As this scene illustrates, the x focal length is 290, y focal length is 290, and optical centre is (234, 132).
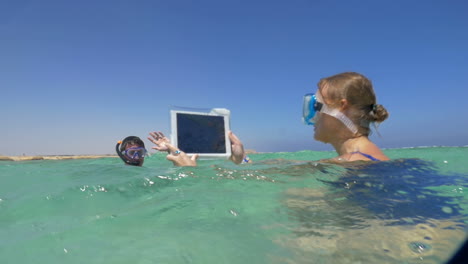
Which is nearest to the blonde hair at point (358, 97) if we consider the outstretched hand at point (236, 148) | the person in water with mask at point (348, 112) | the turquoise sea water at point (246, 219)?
the person in water with mask at point (348, 112)

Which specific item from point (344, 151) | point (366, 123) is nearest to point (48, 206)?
point (344, 151)

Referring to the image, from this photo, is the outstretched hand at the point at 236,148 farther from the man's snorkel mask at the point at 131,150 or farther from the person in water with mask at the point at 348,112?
the man's snorkel mask at the point at 131,150

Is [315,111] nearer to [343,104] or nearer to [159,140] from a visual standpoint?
[343,104]

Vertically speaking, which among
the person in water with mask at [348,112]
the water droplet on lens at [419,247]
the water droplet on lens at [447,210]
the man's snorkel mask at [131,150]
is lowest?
the water droplet on lens at [419,247]

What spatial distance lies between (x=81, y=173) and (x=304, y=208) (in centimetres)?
330

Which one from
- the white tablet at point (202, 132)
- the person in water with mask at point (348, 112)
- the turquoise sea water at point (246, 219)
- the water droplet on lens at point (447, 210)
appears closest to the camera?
the turquoise sea water at point (246, 219)

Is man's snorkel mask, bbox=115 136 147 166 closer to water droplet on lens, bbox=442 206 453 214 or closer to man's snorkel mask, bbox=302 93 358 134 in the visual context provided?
man's snorkel mask, bbox=302 93 358 134

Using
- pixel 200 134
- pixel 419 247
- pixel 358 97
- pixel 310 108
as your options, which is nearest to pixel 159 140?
pixel 200 134

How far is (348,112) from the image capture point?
3.53 meters

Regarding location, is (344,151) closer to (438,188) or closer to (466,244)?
(438,188)

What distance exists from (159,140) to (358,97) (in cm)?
255

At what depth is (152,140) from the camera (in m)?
3.79

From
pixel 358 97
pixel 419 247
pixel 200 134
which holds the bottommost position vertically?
pixel 419 247

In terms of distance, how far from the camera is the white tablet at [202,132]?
3643mm
